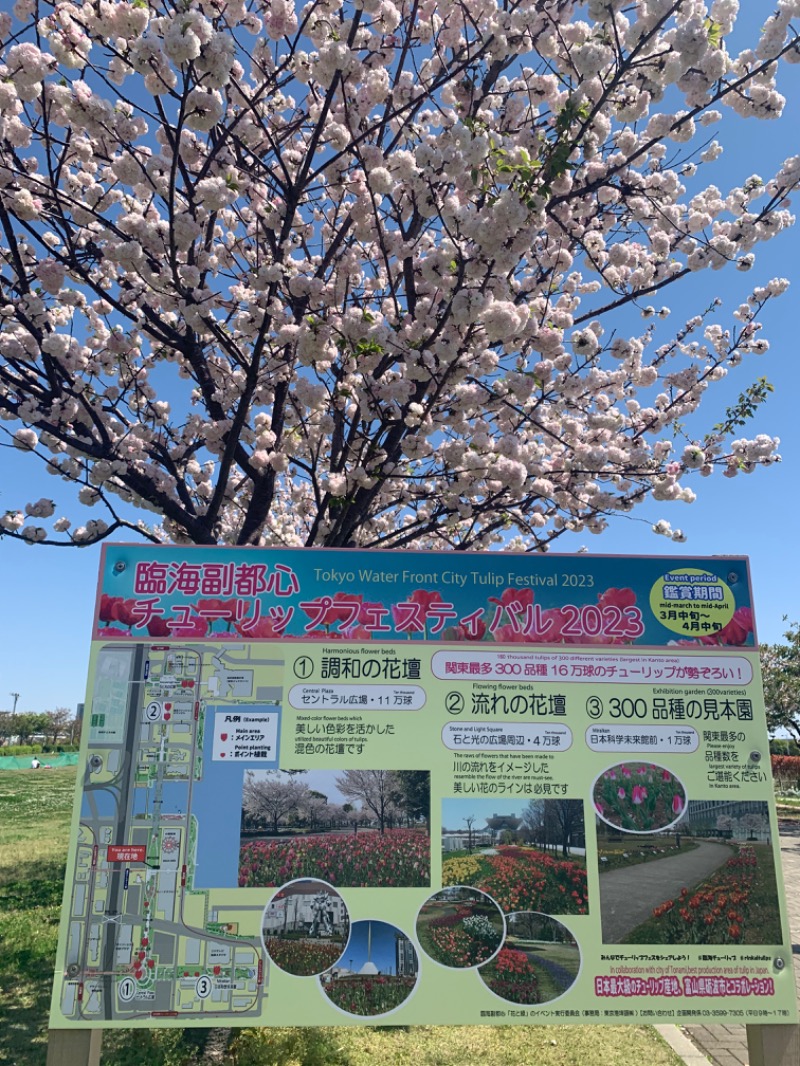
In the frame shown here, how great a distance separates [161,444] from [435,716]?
435cm

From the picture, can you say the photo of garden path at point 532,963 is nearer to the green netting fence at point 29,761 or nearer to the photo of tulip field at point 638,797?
the photo of tulip field at point 638,797

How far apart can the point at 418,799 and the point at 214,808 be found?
89 cm

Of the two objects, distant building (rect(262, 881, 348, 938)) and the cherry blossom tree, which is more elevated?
the cherry blossom tree

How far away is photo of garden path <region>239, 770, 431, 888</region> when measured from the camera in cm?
288

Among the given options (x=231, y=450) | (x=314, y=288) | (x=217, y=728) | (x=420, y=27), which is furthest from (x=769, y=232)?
(x=217, y=728)

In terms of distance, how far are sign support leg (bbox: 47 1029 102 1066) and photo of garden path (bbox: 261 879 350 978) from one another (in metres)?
0.82

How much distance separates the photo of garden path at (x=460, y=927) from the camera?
2871mm

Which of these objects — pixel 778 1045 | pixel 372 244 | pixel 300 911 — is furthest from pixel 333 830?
pixel 372 244

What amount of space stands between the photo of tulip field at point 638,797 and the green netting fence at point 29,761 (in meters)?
43.2

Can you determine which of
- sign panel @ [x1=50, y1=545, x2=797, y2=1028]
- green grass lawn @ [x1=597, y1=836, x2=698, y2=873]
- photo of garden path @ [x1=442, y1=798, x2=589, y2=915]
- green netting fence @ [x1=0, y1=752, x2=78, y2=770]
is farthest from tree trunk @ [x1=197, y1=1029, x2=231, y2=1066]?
green netting fence @ [x1=0, y1=752, x2=78, y2=770]

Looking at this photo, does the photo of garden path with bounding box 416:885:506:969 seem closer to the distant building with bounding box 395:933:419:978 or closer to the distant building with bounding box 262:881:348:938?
the distant building with bounding box 395:933:419:978

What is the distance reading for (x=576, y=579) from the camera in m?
3.28

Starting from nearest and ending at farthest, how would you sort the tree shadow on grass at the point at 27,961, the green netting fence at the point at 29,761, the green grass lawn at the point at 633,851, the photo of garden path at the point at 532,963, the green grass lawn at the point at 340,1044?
the photo of garden path at the point at 532,963, the green grass lawn at the point at 633,851, the green grass lawn at the point at 340,1044, the tree shadow on grass at the point at 27,961, the green netting fence at the point at 29,761

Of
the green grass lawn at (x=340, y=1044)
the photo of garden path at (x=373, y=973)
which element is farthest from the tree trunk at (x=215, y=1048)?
the photo of garden path at (x=373, y=973)
